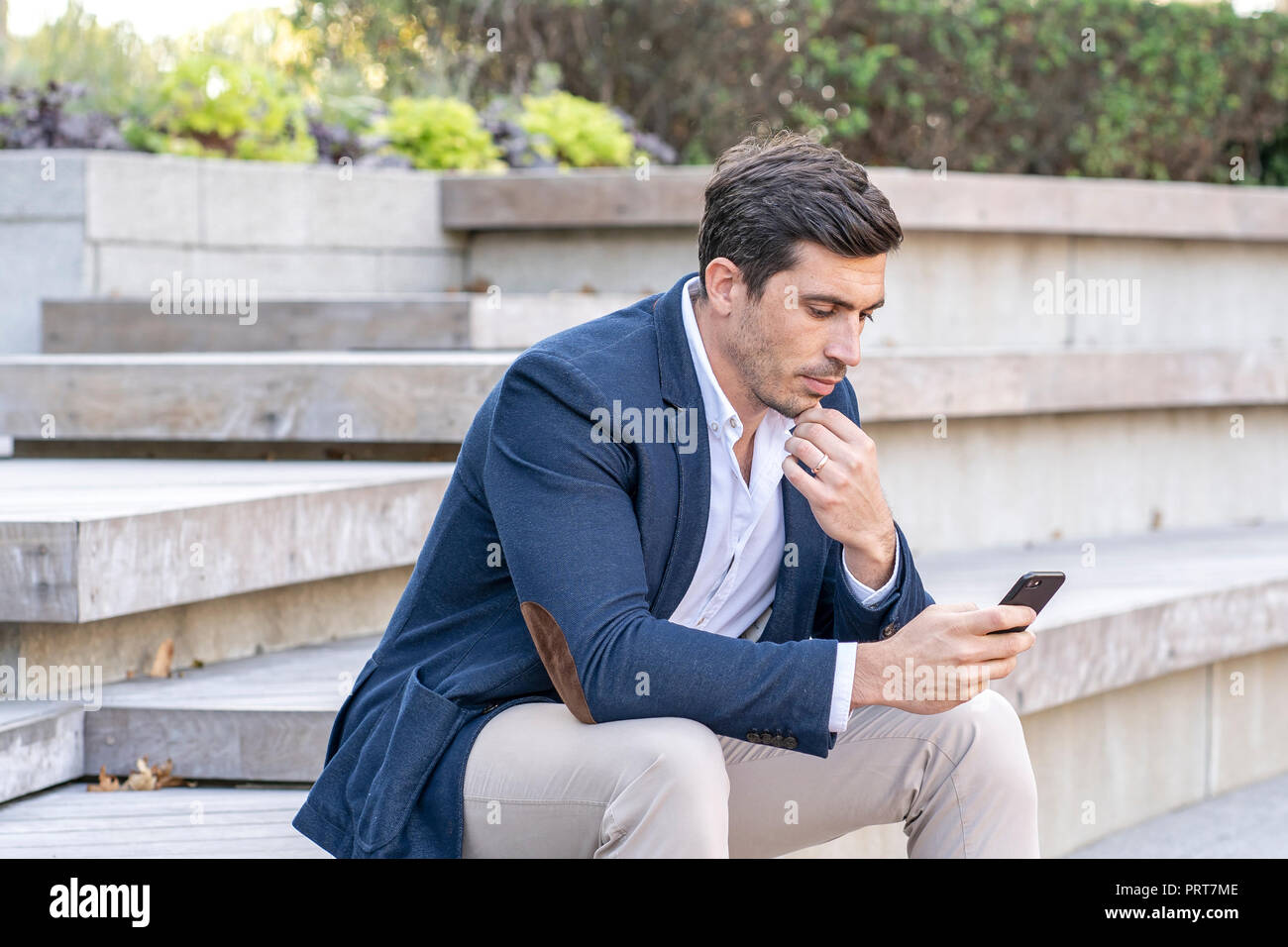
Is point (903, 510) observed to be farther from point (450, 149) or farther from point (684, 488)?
point (450, 149)

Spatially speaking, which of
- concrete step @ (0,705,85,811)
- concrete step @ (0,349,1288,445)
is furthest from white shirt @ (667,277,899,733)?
concrete step @ (0,349,1288,445)

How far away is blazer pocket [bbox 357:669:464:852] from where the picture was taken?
198 cm

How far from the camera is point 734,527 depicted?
2.24m

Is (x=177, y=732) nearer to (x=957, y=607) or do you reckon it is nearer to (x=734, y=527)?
(x=734, y=527)

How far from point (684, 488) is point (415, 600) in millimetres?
411

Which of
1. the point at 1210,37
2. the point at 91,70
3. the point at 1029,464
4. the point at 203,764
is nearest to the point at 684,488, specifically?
the point at 203,764

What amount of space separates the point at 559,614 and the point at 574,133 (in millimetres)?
4747

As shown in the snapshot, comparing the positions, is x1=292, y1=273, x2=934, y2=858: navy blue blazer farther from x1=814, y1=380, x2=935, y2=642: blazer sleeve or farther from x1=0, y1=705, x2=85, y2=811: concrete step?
x1=0, y1=705, x2=85, y2=811: concrete step

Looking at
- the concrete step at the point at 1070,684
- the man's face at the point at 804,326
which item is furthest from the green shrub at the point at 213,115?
the man's face at the point at 804,326

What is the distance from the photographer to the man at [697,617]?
77.4 inches

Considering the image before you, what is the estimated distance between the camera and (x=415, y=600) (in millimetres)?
2133

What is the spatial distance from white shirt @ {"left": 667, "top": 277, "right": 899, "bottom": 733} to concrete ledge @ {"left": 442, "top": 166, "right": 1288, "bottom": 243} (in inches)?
104

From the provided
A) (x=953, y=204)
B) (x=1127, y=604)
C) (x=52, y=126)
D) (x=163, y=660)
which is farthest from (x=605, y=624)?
(x=52, y=126)

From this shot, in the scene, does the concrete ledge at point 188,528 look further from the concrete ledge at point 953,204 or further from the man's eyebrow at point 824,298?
the concrete ledge at point 953,204
